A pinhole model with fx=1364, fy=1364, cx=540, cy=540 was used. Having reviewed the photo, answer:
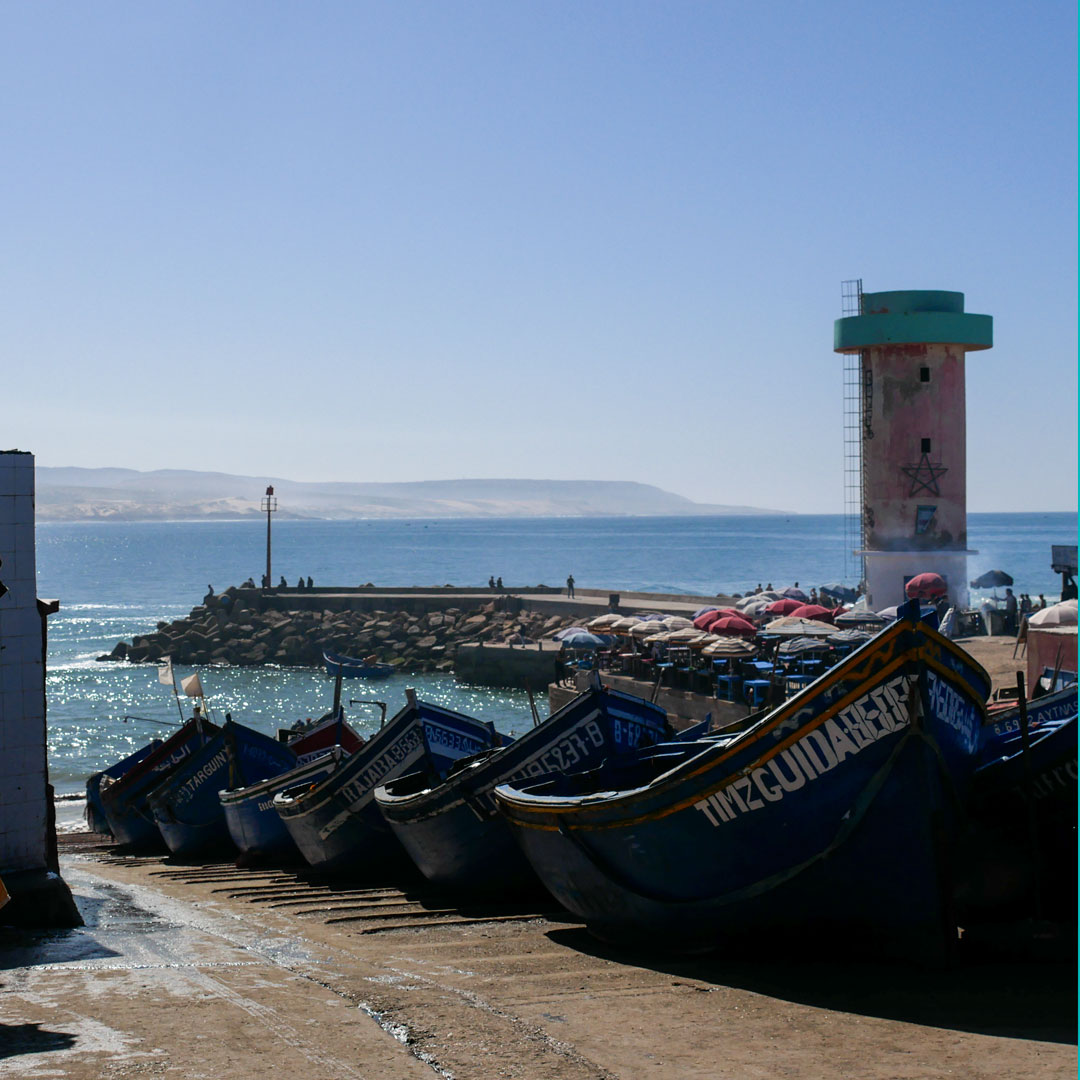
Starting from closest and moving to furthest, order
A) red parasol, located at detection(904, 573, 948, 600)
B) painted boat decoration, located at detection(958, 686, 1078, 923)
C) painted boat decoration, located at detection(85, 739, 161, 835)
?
painted boat decoration, located at detection(958, 686, 1078, 923) → painted boat decoration, located at detection(85, 739, 161, 835) → red parasol, located at detection(904, 573, 948, 600)

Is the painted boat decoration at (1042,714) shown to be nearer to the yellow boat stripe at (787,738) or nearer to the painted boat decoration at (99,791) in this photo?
the yellow boat stripe at (787,738)

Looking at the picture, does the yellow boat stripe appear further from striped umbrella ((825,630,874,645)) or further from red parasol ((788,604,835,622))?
red parasol ((788,604,835,622))

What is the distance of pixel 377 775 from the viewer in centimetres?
1562

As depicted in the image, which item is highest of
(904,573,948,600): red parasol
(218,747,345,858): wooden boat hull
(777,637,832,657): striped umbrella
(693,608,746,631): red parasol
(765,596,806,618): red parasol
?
(904,573,948,600): red parasol

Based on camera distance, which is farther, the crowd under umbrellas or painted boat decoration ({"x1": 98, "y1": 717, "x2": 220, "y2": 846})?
the crowd under umbrellas

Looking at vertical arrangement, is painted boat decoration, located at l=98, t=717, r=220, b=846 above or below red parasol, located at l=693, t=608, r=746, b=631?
below

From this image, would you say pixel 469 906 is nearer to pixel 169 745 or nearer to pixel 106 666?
pixel 169 745

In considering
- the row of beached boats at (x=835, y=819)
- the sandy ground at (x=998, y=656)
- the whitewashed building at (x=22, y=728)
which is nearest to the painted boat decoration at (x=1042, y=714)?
the row of beached boats at (x=835, y=819)

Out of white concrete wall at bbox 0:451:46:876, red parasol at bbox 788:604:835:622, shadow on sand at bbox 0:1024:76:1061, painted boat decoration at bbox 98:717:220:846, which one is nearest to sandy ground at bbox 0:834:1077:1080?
shadow on sand at bbox 0:1024:76:1061

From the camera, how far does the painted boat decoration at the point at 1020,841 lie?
10.2 metres

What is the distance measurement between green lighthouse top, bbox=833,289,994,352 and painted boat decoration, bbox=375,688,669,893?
104 feet

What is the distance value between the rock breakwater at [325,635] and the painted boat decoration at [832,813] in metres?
46.3

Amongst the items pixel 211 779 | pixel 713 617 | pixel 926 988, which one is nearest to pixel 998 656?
pixel 713 617

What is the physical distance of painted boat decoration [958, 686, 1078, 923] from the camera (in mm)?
10156
